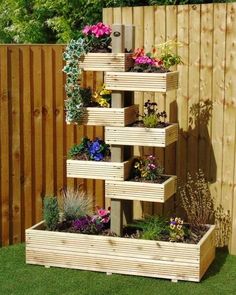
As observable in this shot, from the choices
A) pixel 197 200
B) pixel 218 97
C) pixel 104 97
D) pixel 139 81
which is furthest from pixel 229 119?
pixel 104 97

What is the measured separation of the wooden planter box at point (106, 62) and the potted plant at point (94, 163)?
27.9 inches

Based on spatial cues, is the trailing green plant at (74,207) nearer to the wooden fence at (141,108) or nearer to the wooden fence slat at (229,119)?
the wooden fence at (141,108)

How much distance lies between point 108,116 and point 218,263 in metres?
1.74

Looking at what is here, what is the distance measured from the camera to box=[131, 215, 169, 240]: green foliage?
257 inches

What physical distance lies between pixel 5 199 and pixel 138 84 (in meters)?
1.97

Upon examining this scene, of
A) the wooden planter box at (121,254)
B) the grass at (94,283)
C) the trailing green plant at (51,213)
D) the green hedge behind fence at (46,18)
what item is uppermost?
the green hedge behind fence at (46,18)

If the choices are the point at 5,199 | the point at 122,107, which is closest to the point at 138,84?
the point at 122,107

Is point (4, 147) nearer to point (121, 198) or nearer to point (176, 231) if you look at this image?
point (121, 198)

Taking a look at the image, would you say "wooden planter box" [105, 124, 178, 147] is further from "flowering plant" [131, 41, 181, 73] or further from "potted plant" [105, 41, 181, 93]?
"flowering plant" [131, 41, 181, 73]

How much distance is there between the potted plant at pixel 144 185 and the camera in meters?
6.38

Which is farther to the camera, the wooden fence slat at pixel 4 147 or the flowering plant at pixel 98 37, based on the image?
the wooden fence slat at pixel 4 147

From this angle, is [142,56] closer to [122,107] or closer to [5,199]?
[122,107]

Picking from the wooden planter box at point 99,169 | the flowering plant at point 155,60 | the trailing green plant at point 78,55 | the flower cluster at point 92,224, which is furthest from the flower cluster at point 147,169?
the flowering plant at point 155,60

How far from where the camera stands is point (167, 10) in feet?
23.2
